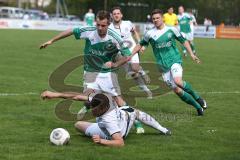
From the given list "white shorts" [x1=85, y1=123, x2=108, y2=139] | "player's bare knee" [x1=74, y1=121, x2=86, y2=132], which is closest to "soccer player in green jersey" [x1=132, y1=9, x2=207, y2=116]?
"player's bare knee" [x1=74, y1=121, x2=86, y2=132]

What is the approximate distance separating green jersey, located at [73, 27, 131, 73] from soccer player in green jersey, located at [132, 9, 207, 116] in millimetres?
1524

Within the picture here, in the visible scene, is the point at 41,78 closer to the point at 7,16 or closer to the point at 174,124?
the point at 174,124

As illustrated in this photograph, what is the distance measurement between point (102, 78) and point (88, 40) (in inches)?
26.7

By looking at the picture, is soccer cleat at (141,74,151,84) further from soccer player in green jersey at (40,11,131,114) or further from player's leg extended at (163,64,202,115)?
soccer player in green jersey at (40,11,131,114)

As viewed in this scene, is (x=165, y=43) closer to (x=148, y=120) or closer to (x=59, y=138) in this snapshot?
(x=148, y=120)

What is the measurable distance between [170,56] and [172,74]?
0.36 meters

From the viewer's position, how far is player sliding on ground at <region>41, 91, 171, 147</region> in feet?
27.4

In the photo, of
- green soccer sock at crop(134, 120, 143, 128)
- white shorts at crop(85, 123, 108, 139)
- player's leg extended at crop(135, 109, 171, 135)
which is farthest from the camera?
green soccer sock at crop(134, 120, 143, 128)

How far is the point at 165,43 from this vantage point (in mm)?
11617

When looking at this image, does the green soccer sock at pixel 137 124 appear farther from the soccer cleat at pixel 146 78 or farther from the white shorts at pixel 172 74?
the soccer cleat at pixel 146 78

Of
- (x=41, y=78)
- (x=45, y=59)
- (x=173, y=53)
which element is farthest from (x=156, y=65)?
(x=45, y=59)

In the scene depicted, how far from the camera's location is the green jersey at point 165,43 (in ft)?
37.9

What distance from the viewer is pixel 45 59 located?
907 inches

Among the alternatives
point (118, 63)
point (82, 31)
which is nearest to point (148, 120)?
point (118, 63)
